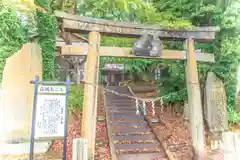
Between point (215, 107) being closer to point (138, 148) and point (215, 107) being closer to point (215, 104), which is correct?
point (215, 104)

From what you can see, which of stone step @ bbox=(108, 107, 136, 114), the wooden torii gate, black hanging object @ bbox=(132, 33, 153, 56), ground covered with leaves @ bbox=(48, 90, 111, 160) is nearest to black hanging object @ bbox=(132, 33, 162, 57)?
black hanging object @ bbox=(132, 33, 153, 56)

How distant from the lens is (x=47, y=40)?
855 cm

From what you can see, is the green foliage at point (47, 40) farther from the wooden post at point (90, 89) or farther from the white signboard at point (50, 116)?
the white signboard at point (50, 116)

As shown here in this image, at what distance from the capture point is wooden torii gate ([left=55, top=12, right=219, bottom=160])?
5969 millimetres

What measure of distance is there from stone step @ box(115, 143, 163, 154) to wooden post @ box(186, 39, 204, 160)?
4.09 ft

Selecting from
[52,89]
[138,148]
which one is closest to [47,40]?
[52,89]

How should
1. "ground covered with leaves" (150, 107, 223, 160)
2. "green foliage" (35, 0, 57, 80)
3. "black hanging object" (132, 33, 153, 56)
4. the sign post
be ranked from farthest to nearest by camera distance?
"green foliage" (35, 0, 57, 80)
"ground covered with leaves" (150, 107, 223, 160)
"black hanging object" (132, 33, 153, 56)
the sign post

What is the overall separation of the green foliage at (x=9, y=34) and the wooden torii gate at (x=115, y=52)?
2280mm

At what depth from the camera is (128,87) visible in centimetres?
1227

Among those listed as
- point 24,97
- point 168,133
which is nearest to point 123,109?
→ point 168,133

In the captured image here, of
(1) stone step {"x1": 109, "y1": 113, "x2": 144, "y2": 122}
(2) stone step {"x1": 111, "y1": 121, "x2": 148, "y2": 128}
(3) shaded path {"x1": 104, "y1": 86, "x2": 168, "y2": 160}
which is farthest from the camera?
(1) stone step {"x1": 109, "y1": 113, "x2": 144, "y2": 122}

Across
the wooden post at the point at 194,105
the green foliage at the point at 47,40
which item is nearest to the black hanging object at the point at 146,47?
the wooden post at the point at 194,105

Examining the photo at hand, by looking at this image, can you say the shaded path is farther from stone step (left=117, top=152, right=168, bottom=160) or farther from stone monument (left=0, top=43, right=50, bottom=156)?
stone monument (left=0, top=43, right=50, bottom=156)

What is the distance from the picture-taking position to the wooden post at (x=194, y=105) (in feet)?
21.6
